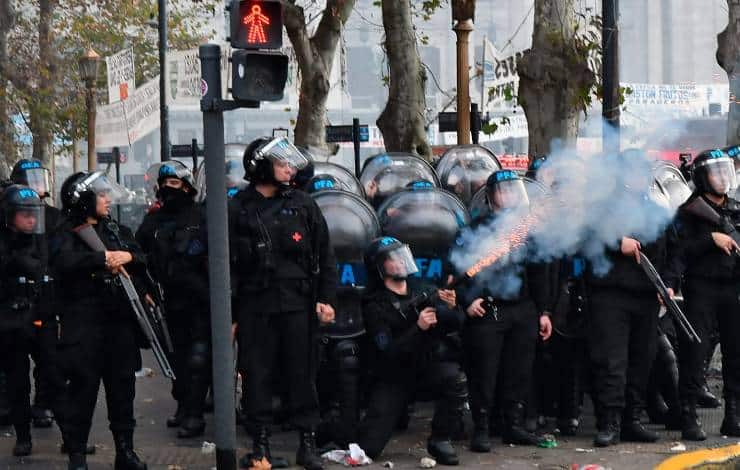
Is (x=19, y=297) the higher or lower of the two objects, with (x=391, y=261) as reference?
lower

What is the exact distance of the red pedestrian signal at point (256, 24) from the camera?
750 cm

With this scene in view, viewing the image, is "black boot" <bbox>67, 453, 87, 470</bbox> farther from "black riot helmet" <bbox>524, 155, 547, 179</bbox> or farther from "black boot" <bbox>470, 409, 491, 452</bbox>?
"black riot helmet" <bbox>524, 155, 547, 179</bbox>

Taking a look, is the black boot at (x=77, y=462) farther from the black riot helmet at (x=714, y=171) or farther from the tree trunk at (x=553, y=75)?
the tree trunk at (x=553, y=75)

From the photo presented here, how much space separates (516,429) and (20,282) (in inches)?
132

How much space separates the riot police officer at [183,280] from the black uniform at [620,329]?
2614 mm

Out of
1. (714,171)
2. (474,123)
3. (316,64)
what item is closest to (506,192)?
Answer: (714,171)

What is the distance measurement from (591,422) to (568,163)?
1.87m

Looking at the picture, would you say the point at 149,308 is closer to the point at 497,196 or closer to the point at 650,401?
the point at 497,196

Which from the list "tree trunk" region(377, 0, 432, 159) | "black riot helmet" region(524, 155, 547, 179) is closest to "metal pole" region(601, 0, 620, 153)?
"black riot helmet" region(524, 155, 547, 179)

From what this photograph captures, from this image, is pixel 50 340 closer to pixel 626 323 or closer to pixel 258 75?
pixel 258 75

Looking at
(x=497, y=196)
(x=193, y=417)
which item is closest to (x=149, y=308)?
(x=193, y=417)

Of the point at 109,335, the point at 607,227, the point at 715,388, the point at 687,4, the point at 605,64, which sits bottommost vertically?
the point at 715,388

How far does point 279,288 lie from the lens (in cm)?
810

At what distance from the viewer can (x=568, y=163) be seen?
950cm
